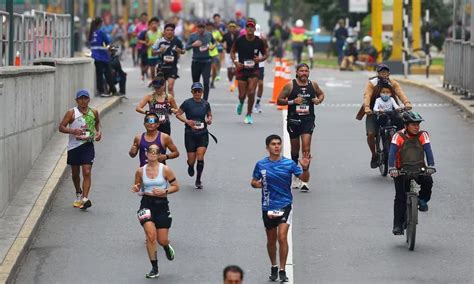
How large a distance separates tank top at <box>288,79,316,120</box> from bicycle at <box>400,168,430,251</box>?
3.93 m

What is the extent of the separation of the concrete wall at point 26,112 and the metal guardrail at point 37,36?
1.52 ft

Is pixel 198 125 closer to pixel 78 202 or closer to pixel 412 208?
pixel 78 202

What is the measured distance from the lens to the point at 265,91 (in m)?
38.2

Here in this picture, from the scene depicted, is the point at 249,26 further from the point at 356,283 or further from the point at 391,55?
the point at 391,55

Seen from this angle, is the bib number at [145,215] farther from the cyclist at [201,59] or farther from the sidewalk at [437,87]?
the sidewalk at [437,87]

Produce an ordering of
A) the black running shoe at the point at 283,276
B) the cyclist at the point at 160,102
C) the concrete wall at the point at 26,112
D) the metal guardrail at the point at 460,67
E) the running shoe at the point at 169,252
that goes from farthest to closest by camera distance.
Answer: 1. the metal guardrail at the point at 460,67
2. the cyclist at the point at 160,102
3. the concrete wall at the point at 26,112
4. the running shoe at the point at 169,252
5. the black running shoe at the point at 283,276

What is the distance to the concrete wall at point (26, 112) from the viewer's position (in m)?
18.0

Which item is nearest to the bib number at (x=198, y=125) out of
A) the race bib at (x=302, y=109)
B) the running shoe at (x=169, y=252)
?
the race bib at (x=302, y=109)

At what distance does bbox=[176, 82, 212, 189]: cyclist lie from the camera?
20125 millimetres

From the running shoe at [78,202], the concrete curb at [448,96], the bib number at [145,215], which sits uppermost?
the concrete curb at [448,96]

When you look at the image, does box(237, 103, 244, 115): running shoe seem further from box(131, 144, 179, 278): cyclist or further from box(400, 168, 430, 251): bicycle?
box(131, 144, 179, 278): cyclist

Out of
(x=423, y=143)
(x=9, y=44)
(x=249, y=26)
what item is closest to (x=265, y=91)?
(x=249, y=26)

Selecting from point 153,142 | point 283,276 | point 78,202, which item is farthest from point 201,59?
point 283,276

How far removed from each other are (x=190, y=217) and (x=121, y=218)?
2.72 ft
